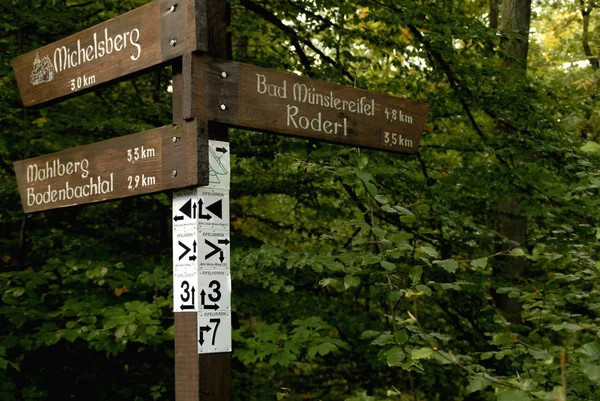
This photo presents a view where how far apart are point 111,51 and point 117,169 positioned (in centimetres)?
53

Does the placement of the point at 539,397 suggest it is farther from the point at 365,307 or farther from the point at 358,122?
the point at 365,307

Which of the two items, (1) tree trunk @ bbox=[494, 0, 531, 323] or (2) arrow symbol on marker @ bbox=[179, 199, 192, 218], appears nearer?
(2) arrow symbol on marker @ bbox=[179, 199, 192, 218]

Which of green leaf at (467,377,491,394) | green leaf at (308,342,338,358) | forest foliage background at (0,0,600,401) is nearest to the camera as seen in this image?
green leaf at (467,377,491,394)

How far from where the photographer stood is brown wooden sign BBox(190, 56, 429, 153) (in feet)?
9.27

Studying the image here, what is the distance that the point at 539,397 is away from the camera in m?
2.11

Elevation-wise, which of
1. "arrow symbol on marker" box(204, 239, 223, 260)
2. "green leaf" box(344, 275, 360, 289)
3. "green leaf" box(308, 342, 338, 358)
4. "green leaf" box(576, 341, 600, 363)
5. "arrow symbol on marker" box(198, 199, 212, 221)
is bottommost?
"green leaf" box(308, 342, 338, 358)

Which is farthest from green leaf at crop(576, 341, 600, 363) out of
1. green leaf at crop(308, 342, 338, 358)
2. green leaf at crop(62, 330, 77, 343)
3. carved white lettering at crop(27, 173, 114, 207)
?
green leaf at crop(62, 330, 77, 343)

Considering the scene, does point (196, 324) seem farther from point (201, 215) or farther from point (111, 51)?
point (111, 51)

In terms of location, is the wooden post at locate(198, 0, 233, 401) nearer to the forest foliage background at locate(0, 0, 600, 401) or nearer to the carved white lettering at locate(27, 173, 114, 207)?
the carved white lettering at locate(27, 173, 114, 207)

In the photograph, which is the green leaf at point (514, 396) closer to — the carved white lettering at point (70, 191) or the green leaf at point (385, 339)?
the green leaf at point (385, 339)

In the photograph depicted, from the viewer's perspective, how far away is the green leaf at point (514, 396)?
203cm

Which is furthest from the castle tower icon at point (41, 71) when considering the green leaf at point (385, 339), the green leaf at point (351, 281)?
the green leaf at point (385, 339)

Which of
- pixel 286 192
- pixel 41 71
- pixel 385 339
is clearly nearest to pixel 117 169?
pixel 41 71

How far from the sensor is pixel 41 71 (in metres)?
3.44
